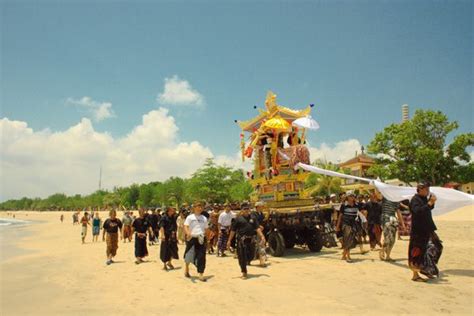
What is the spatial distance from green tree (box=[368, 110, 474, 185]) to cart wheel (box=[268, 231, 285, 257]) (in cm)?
1971

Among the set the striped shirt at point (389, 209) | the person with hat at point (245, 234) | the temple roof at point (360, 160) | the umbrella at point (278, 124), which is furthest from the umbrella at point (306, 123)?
the temple roof at point (360, 160)

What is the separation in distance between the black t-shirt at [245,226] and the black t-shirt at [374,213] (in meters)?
4.78

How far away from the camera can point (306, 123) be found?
1371 centimetres

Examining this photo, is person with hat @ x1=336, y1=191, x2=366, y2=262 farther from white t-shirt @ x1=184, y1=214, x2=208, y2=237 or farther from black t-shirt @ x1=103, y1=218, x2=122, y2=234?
black t-shirt @ x1=103, y1=218, x2=122, y2=234

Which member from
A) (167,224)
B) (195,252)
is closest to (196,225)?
(195,252)

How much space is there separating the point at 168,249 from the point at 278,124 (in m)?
6.25

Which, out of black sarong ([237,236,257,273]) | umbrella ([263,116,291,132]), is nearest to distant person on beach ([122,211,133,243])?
umbrella ([263,116,291,132])

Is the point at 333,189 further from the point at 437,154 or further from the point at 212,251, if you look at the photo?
the point at 212,251

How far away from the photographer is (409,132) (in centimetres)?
2823

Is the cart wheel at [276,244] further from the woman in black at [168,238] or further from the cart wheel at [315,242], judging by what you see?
the woman in black at [168,238]

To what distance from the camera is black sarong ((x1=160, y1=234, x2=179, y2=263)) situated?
10.5 metres

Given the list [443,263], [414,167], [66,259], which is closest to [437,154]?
[414,167]

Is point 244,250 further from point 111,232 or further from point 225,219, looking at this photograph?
point 111,232

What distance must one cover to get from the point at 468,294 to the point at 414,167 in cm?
2295
